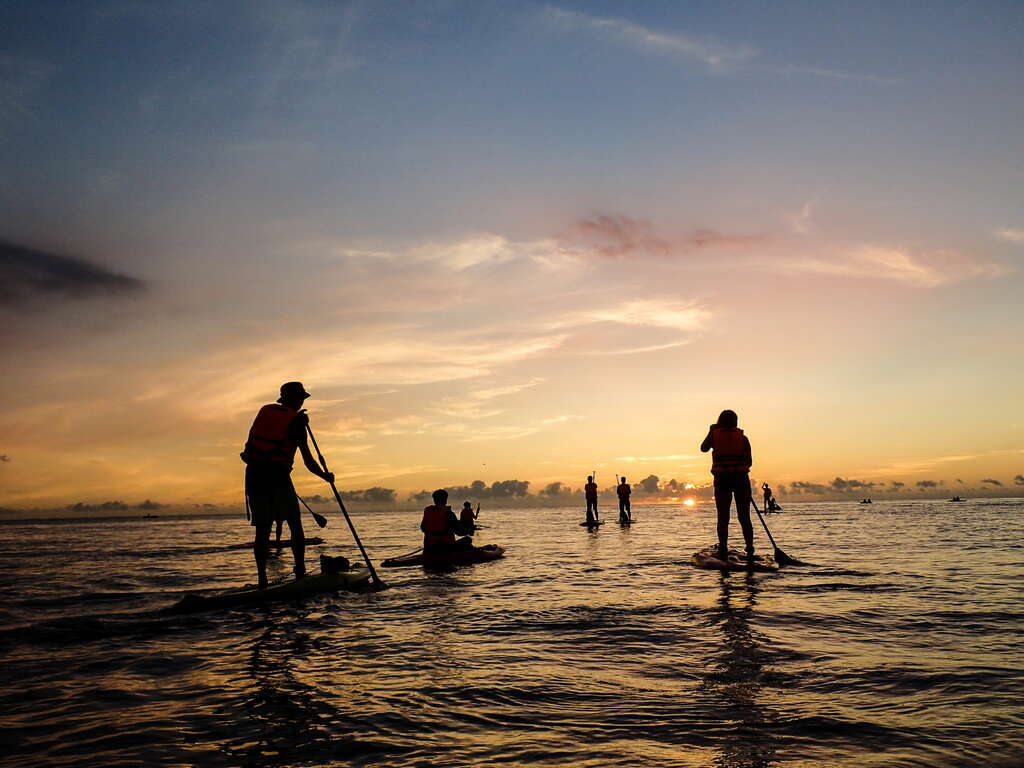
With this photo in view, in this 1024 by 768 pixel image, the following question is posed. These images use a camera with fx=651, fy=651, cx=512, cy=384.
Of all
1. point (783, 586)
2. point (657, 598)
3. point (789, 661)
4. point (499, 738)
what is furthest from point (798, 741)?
point (783, 586)

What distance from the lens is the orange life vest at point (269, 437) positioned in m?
10.6

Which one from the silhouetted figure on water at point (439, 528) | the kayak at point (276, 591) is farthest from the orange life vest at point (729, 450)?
the kayak at point (276, 591)

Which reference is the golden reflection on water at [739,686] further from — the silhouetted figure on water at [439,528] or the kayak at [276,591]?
the silhouetted figure on water at [439,528]

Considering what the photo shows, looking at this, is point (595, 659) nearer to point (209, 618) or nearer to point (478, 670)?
point (478, 670)

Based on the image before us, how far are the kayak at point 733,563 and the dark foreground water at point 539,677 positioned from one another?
175cm

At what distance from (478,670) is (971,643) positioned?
5.04m

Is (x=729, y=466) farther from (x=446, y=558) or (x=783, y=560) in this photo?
(x=446, y=558)

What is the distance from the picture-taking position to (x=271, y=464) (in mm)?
10641

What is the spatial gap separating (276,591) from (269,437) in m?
2.48

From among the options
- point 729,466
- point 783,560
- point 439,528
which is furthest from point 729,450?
point 439,528

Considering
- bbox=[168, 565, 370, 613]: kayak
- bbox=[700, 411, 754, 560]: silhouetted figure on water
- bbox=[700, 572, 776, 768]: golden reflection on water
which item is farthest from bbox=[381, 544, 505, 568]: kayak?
bbox=[700, 572, 776, 768]: golden reflection on water

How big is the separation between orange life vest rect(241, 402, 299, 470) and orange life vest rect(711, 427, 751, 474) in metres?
8.78

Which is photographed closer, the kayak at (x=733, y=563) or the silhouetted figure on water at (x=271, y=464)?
the silhouetted figure on water at (x=271, y=464)

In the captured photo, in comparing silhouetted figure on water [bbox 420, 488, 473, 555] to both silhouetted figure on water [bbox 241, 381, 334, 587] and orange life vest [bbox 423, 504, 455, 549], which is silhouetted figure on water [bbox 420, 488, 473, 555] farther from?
silhouetted figure on water [bbox 241, 381, 334, 587]
